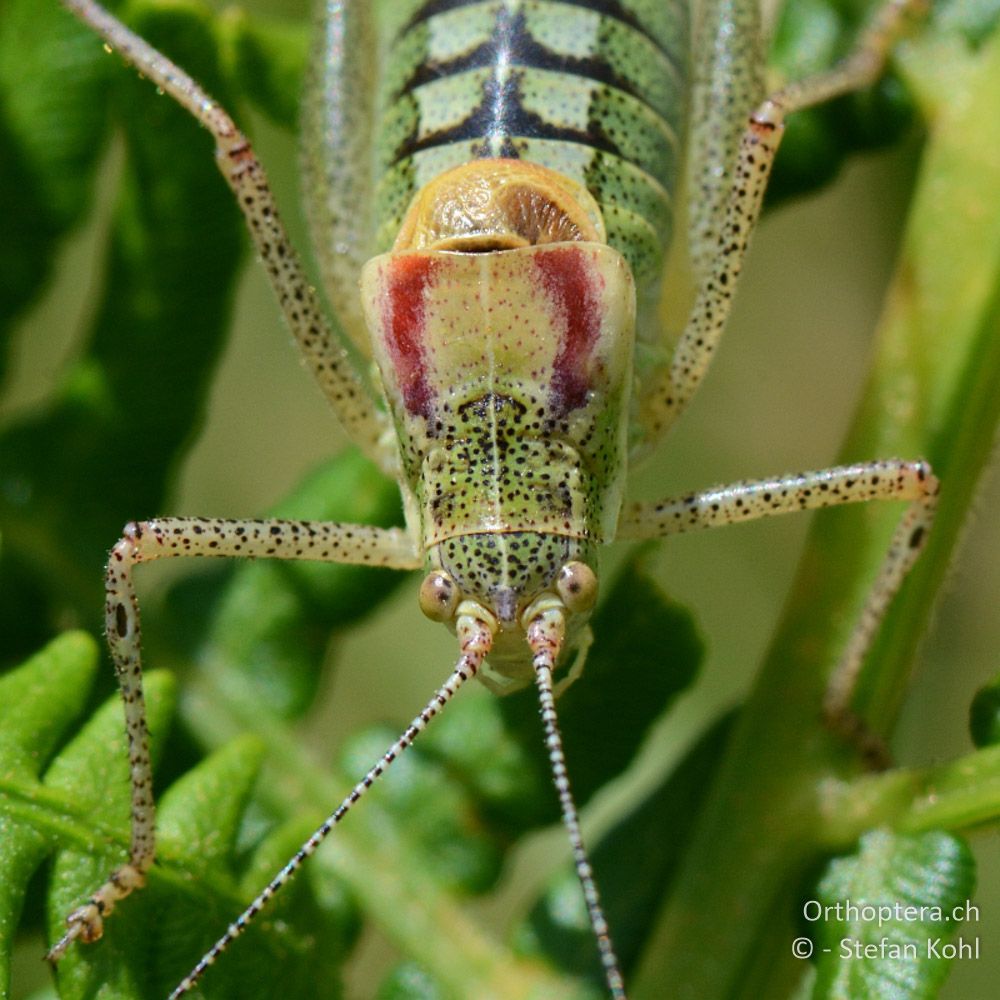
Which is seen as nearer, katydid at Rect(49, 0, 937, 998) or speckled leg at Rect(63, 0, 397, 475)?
katydid at Rect(49, 0, 937, 998)

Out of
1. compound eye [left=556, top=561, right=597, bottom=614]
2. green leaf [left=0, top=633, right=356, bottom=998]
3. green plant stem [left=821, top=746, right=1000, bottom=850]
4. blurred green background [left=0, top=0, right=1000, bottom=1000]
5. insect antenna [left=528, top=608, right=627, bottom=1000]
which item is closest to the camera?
green leaf [left=0, top=633, right=356, bottom=998]

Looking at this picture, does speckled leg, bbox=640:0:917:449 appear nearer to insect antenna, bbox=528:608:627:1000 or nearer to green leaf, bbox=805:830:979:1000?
insect antenna, bbox=528:608:627:1000

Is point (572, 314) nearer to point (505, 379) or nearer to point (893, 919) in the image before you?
point (505, 379)

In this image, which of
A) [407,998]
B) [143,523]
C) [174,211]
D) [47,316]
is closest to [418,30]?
[174,211]

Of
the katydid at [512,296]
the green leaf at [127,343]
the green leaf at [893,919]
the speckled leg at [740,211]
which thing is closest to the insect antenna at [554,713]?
the katydid at [512,296]

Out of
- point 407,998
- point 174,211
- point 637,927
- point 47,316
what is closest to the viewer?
point 407,998

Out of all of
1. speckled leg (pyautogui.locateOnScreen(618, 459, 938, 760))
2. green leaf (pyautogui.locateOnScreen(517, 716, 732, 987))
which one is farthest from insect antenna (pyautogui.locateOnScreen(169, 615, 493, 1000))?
speckled leg (pyautogui.locateOnScreen(618, 459, 938, 760))

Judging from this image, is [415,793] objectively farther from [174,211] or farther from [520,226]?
[174,211]

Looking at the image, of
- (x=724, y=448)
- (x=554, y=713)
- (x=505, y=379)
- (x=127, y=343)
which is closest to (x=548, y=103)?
(x=505, y=379)

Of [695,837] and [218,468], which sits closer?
[695,837]
